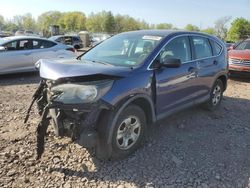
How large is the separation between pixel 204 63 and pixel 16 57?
649 cm

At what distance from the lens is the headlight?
11.6 feet

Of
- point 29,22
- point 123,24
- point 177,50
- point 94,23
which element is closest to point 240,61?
point 177,50

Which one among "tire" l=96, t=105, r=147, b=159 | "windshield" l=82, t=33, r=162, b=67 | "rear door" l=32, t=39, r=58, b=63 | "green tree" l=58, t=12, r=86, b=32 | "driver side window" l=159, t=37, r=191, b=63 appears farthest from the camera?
"green tree" l=58, t=12, r=86, b=32

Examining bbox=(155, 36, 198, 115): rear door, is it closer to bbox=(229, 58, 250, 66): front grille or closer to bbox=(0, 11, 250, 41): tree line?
bbox=(229, 58, 250, 66): front grille

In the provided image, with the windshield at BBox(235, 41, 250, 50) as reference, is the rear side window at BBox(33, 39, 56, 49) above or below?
above

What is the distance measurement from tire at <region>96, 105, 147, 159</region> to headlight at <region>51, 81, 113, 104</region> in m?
0.41

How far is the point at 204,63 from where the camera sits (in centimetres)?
572

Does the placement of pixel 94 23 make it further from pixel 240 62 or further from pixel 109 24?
pixel 240 62

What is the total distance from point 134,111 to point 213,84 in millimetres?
2758

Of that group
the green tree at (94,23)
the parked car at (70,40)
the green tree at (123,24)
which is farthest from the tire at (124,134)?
the green tree at (94,23)

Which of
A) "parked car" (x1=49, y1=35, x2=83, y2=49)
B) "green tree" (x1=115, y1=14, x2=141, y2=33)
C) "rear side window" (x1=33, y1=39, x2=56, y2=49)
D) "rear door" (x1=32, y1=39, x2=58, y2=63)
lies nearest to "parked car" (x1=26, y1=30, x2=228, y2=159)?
"rear door" (x1=32, y1=39, x2=58, y2=63)

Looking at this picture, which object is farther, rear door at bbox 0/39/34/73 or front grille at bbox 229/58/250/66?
front grille at bbox 229/58/250/66

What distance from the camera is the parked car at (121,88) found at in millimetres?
3598

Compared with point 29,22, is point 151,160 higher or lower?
lower
